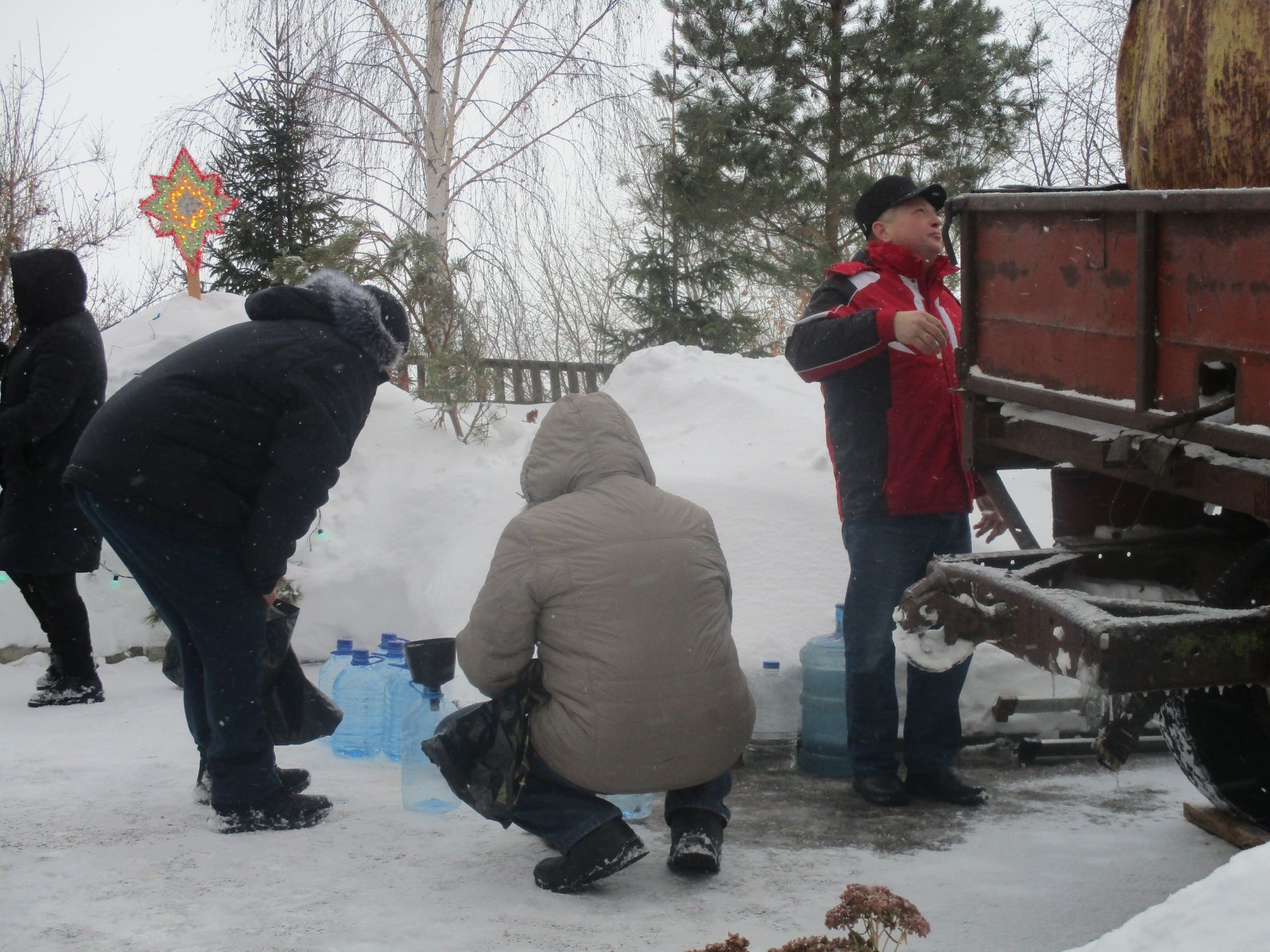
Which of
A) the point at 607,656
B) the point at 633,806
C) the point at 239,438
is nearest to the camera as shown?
the point at 607,656

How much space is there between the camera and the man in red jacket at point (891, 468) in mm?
4008

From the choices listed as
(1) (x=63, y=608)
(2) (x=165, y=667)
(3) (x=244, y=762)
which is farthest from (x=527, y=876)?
(1) (x=63, y=608)

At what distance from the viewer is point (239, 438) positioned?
3609mm

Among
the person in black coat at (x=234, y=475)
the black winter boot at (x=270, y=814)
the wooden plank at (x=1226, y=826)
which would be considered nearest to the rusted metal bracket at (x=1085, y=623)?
the wooden plank at (x=1226, y=826)

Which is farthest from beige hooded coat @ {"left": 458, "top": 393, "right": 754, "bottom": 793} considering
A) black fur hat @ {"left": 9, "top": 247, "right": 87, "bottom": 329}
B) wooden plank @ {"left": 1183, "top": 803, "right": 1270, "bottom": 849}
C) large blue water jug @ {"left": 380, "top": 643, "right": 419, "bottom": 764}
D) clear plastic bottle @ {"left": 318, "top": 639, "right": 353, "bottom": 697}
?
black fur hat @ {"left": 9, "top": 247, "right": 87, "bottom": 329}

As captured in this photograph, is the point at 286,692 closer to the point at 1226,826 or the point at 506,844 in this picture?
the point at 506,844

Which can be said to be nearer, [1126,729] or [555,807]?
[1126,729]

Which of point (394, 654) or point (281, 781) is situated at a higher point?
point (394, 654)

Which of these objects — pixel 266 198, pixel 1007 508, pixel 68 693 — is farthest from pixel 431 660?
pixel 266 198

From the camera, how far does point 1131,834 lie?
3652 mm

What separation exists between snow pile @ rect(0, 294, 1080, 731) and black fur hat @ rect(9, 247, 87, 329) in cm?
166

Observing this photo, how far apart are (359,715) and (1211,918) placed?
3.58 m

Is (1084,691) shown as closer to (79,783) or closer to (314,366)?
(314,366)

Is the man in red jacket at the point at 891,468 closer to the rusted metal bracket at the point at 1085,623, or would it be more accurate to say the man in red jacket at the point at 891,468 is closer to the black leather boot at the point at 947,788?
the black leather boot at the point at 947,788
